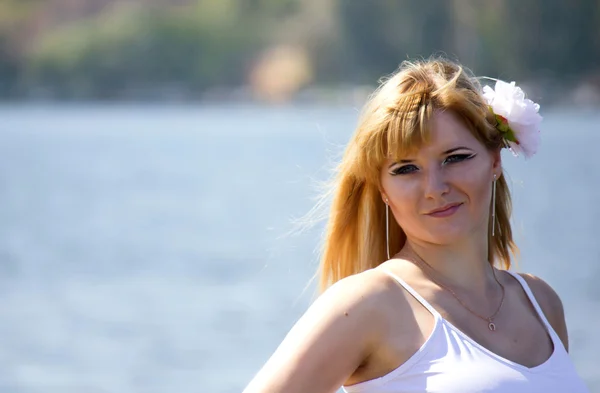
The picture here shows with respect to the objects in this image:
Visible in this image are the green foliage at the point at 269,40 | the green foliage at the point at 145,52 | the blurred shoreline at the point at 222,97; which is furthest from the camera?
the green foliage at the point at 145,52

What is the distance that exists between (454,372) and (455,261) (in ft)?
1.10

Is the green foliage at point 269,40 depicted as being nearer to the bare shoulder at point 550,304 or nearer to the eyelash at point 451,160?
the bare shoulder at point 550,304

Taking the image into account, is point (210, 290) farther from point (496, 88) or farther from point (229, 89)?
point (229, 89)

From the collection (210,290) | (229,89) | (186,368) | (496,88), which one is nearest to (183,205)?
(210,290)

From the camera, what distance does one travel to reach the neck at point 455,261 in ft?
7.16

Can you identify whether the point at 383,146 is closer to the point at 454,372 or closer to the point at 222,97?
the point at 454,372

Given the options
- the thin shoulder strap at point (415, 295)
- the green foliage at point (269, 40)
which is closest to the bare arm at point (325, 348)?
the thin shoulder strap at point (415, 295)

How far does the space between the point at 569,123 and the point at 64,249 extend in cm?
2812

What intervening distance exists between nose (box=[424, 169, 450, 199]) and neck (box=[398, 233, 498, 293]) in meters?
0.14

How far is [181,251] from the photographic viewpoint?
21.6 meters

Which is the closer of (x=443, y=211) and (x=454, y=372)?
(x=454, y=372)

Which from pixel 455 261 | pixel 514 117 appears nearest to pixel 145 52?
pixel 514 117

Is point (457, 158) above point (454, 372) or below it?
above

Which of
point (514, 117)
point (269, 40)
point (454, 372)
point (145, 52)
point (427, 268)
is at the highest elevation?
point (269, 40)
